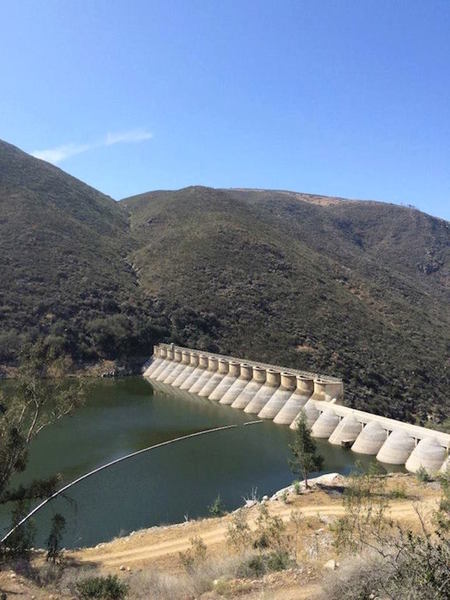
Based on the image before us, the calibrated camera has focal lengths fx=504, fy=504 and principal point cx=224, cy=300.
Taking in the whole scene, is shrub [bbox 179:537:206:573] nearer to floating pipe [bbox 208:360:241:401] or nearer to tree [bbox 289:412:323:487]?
tree [bbox 289:412:323:487]

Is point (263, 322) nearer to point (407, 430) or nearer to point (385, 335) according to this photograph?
point (385, 335)

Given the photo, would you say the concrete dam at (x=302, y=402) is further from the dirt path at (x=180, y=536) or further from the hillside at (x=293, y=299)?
the hillside at (x=293, y=299)

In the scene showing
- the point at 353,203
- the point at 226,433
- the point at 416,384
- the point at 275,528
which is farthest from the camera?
the point at 353,203

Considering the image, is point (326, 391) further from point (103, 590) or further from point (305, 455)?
point (103, 590)

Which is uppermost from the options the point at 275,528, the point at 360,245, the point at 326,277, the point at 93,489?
the point at 360,245

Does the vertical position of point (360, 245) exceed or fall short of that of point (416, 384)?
it exceeds it

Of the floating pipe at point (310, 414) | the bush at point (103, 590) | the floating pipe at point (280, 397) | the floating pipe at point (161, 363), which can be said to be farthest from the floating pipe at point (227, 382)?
the bush at point (103, 590)

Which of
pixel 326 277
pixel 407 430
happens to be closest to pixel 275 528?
pixel 407 430
